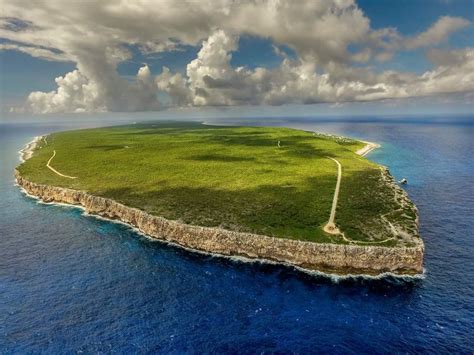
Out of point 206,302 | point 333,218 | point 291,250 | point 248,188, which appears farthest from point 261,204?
point 206,302

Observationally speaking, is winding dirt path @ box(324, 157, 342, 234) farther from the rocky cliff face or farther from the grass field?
the rocky cliff face

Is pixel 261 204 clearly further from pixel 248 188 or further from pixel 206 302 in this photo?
pixel 206 302

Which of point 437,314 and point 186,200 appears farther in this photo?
point 186,200

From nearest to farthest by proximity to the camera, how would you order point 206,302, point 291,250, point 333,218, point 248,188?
point 206,302
point 291,250
point 333,218
point 248,188

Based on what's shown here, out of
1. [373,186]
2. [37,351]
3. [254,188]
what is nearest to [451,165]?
[373,186]

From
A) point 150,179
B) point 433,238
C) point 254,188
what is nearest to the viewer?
point 433,238

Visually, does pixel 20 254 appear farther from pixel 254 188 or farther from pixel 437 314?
pixel 437 314
